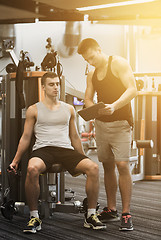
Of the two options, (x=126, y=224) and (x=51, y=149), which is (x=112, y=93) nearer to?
(x=51, y=149)

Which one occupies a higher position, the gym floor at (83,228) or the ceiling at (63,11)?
the ceiling at (63,11)

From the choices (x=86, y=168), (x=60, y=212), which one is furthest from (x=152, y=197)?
(x=86, y=168)

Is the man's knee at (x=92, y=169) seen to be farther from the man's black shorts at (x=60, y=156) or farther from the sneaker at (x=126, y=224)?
the sneaker at (x=126, y=224)

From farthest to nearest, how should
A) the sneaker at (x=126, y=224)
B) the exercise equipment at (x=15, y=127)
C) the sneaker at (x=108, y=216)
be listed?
the exercise equipment at (x=15, y=127), the sneaker at (x=108, y=216), the sneaker at (x=126, y=224)

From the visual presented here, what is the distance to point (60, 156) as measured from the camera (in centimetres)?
230

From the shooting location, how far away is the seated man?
7.08ft

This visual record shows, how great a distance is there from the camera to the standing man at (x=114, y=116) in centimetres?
219

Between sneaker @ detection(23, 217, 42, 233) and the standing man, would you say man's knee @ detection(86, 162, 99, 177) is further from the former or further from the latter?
sneaker @ detection(23, 217, 42, 233)

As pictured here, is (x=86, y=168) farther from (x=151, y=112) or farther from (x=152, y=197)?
(x=151, y=112)

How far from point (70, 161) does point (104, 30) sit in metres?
7.34

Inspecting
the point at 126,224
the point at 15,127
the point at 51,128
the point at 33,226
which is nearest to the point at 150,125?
the point at 15,127

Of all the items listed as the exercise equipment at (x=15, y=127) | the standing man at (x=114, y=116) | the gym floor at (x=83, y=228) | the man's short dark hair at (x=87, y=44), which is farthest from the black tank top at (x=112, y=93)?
the gym floor at (x=83, y=228)

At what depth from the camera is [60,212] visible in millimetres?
2568

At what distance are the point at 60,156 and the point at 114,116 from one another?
49 centimetres
